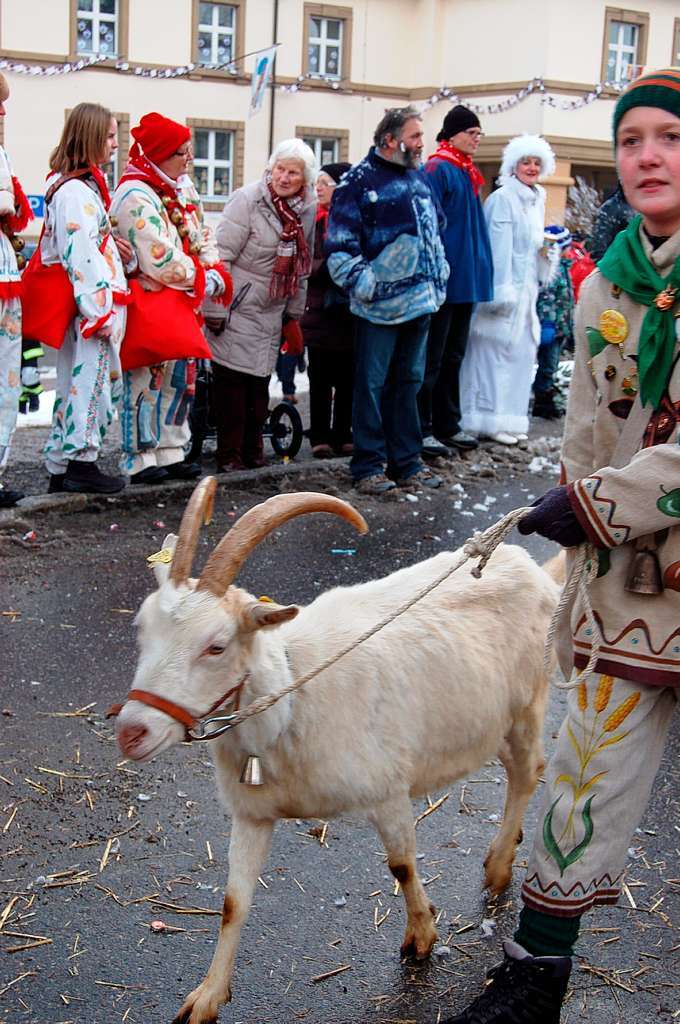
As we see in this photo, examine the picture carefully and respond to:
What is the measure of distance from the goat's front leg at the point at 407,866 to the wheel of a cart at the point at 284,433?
246 inches

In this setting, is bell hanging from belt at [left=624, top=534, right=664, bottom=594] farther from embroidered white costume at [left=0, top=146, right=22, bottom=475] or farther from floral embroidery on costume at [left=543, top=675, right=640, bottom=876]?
embroidered white costume at [left=0, top=146, right=22, bottom=475]

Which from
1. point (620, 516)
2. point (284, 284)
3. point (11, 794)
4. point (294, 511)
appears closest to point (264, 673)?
point (294, 511)

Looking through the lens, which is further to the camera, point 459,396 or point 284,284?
point 459,396

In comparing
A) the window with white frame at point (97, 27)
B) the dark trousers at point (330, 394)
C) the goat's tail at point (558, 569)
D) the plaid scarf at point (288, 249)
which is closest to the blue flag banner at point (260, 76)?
the window with white frame at point (97, 27)

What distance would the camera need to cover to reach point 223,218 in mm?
8734

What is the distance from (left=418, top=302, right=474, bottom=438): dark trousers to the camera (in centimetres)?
976

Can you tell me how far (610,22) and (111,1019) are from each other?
34.7 m

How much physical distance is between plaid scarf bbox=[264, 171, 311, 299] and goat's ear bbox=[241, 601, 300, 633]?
597 centimetres

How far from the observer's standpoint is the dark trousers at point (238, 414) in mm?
8875

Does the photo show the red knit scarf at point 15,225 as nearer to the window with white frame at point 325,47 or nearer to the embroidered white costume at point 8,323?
the embroidered white costume at point 8,323

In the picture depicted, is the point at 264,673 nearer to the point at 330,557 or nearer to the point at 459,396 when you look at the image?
the point at 330,557

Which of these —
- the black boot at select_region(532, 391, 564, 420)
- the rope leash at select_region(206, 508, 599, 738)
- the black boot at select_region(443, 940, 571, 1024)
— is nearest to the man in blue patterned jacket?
the black boot at select_region(532, 391, 564, 420)

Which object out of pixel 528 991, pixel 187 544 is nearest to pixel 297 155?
pixel 187 544

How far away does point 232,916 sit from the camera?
3299 millimetres
